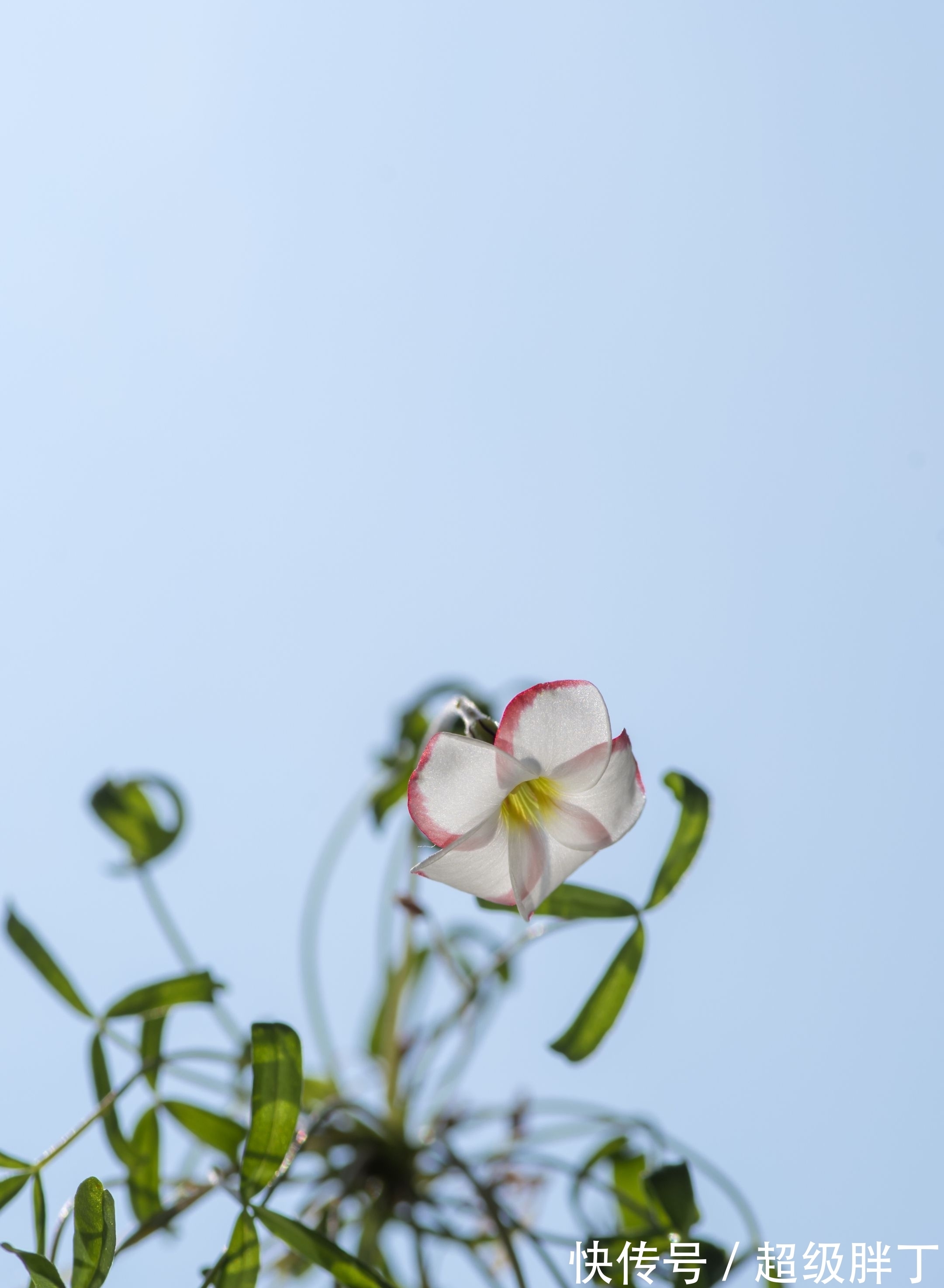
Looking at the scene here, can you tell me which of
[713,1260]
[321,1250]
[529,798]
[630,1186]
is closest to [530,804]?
[529,798]

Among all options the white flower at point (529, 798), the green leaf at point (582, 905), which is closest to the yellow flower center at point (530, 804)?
the white flower at point (529, 798)

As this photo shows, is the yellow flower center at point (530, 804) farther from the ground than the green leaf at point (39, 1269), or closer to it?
farther from the ground

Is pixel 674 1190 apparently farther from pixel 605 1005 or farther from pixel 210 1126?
pixel 210 1126

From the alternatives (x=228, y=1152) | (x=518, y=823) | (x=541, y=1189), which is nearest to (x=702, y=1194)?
(x=541, y=1189)

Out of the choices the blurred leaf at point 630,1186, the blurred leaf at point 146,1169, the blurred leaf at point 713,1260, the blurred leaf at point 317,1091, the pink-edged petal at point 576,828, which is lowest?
the blurred leaf at point 713,1260

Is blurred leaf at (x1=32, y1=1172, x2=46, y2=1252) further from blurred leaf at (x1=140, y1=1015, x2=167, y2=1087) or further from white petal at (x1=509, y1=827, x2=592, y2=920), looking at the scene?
white petal at (x1=509, y1=827, x2=592, y2=920)

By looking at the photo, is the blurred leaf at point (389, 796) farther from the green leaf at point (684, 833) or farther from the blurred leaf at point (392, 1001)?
the green leaf at point (684, 833)

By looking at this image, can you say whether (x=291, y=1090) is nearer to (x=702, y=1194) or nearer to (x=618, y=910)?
(x=618, y=910)
